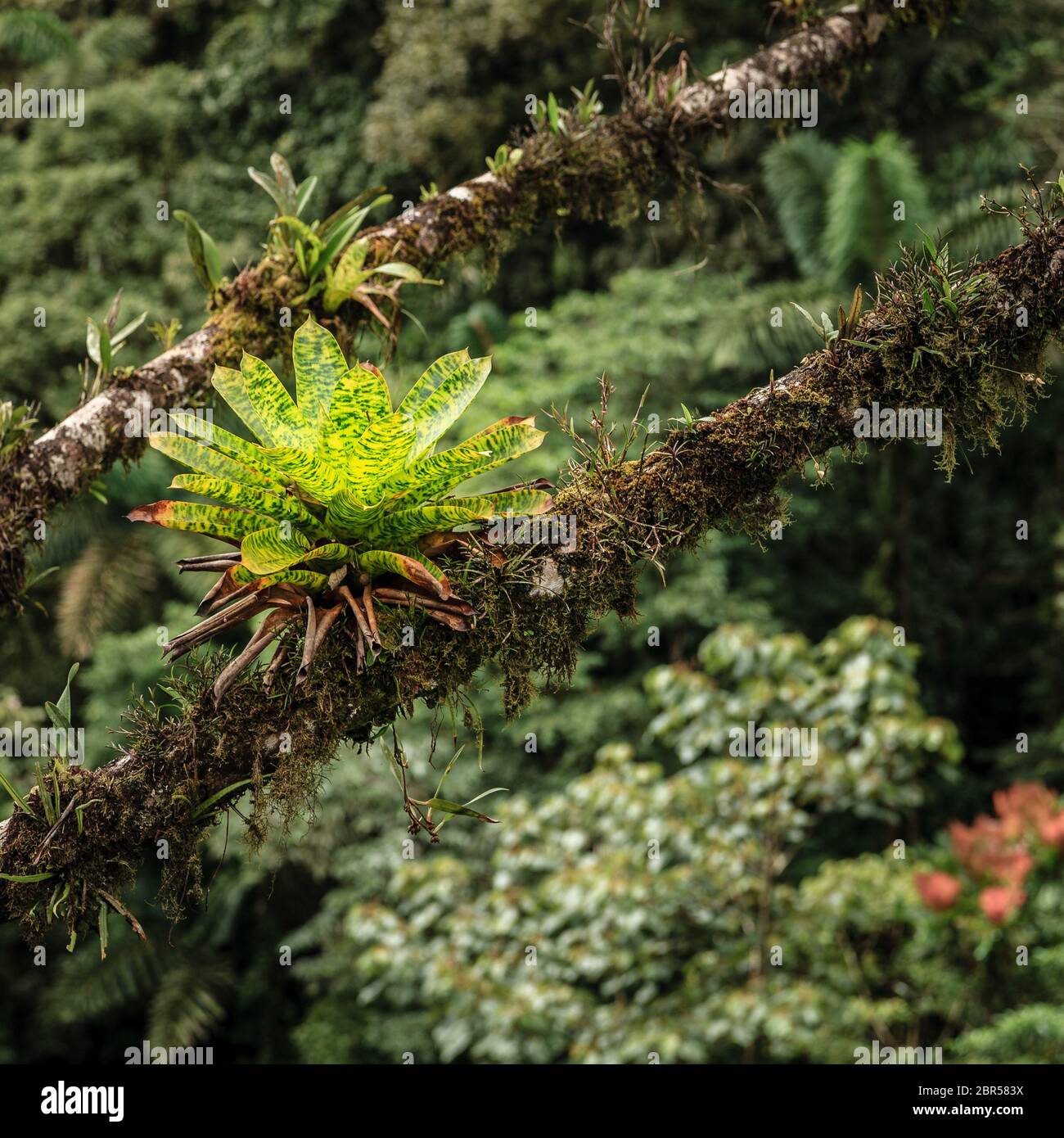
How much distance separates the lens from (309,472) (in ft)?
4.89

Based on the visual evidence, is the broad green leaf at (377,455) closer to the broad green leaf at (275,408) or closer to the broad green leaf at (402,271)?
the broad green leaf at (275,408)

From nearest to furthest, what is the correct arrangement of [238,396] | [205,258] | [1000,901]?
[238,396] < [205,258] < [1000,901]

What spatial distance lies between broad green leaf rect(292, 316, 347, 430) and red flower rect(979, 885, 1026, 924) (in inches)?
148

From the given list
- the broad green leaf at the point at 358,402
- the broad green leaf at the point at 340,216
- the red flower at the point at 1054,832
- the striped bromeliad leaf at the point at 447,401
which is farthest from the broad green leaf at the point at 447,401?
the red flower at the point at 1054,832

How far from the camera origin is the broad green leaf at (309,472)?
1.47 metres

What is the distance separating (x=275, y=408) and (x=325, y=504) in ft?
0.55

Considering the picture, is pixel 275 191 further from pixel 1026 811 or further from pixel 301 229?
pixel 1026 811

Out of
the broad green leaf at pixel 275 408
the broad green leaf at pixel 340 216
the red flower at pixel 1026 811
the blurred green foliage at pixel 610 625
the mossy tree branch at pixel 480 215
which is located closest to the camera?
the broad green leaf at pixel 275 408

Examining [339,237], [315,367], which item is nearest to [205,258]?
[339,237]

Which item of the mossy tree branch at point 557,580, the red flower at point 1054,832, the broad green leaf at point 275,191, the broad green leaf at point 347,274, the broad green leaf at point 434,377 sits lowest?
the red flower at point 1054,832

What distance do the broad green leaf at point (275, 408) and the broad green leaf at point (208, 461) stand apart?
3.2 inches

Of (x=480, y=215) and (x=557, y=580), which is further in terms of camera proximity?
(x=480, y=215)

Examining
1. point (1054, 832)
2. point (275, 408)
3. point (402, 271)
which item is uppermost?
point (402, 271)
